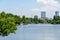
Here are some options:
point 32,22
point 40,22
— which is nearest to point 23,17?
point 32,22

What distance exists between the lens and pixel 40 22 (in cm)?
12950

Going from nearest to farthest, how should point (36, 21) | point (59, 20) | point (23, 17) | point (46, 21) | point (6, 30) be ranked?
→ point (6, 30) < point (23, 17) < point (59, 20) < point (36, 21) < point (46, 21)

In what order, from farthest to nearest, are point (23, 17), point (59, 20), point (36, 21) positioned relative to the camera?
1. point (36, 21)
2. point (59, 20)
3. point (23, 17)

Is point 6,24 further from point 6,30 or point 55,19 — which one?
point 55,19

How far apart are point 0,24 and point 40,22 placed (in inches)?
4011

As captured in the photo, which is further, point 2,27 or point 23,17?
point 23,17

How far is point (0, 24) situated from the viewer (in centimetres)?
2802

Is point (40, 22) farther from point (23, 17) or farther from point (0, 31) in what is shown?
point (0, 31)

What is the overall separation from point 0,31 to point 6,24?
121 centimetres

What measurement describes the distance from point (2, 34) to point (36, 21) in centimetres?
9675

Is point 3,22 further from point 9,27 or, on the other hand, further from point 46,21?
point 46,21

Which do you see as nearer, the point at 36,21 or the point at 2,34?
the point at 2,34

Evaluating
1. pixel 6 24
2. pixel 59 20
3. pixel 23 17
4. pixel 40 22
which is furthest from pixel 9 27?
pixel 40 22

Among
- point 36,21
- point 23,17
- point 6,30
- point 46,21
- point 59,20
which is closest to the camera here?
point 6,30
